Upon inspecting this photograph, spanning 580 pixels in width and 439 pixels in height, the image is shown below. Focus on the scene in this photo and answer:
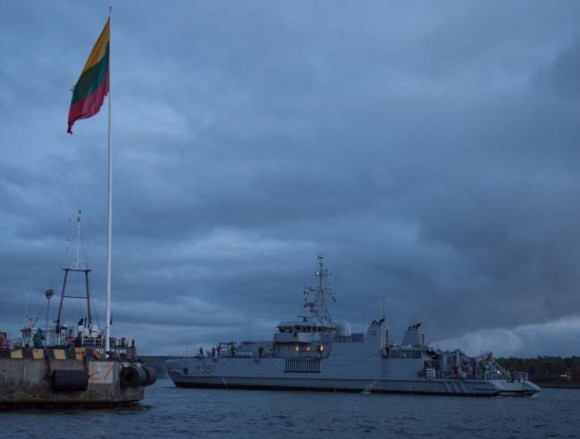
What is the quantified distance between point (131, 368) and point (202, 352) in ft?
169

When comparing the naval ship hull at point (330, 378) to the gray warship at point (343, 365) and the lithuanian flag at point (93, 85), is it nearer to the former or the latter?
the gray warship at point (343, 365)

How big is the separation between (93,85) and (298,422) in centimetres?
1964

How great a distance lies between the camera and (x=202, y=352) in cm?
8875

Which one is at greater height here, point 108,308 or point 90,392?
point 108,308

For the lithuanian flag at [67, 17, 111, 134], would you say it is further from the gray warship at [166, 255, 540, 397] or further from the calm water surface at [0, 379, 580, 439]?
the gray warship at [166, 255, 540, 397]

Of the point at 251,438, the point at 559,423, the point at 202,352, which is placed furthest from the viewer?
the point at 202,352

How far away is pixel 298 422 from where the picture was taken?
39.7m

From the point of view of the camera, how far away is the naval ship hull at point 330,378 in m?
71.9

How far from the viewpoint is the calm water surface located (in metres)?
30.9

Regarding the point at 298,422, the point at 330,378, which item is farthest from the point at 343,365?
the point at 298,422

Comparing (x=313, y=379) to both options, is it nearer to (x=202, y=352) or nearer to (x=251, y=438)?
(x=202, y=352)

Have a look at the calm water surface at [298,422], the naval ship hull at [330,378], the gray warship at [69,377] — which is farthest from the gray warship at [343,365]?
the gray warship at [69,377]

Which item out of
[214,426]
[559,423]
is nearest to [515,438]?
[559,423]

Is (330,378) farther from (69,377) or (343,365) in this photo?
(69,377)
